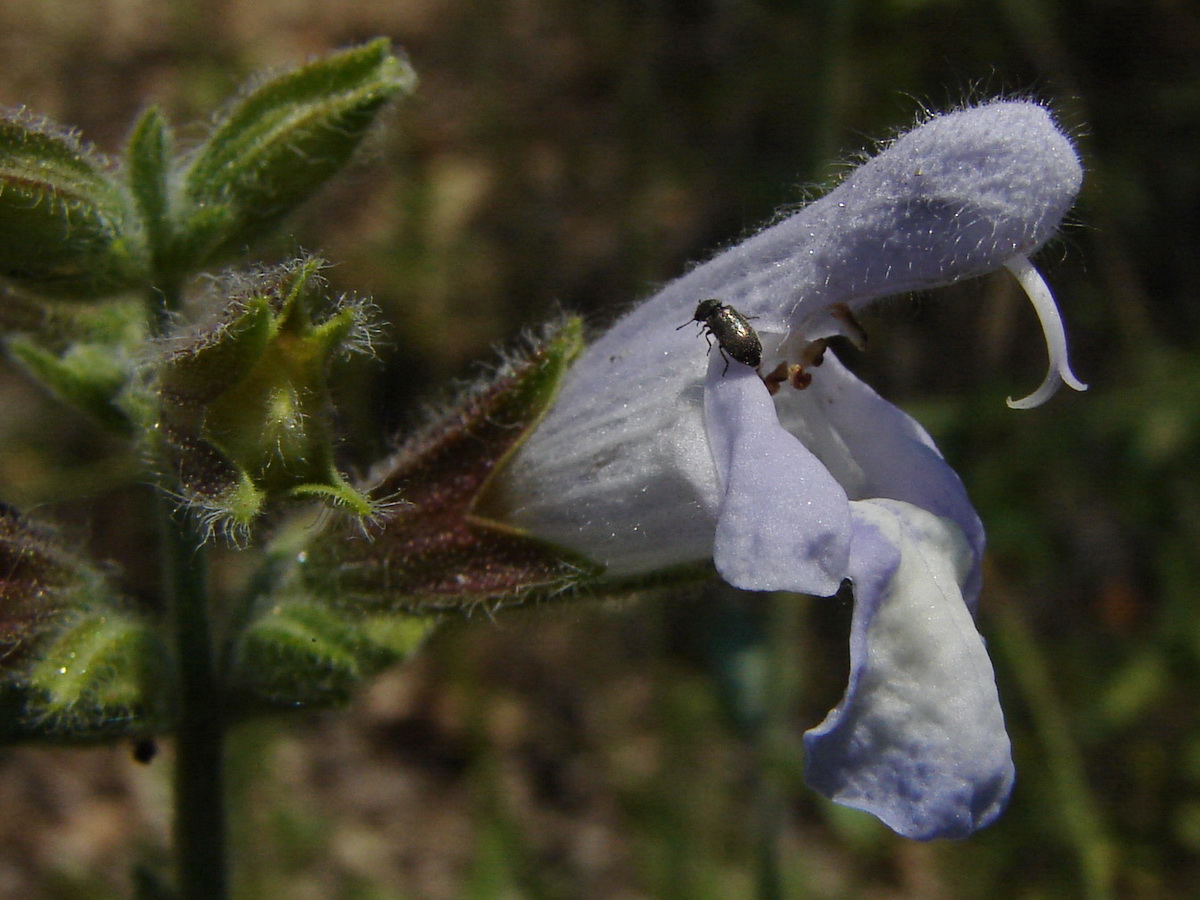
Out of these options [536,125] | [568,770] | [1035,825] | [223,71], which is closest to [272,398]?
[1035,825]

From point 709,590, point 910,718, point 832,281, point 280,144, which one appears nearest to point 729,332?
point 832,281

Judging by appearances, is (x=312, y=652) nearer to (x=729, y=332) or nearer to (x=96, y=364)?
(x=96, y=364)

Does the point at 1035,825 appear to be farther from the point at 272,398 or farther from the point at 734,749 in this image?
the point at 272,398

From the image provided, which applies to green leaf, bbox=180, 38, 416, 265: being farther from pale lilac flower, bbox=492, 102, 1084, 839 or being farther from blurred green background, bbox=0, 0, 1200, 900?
blurred green background, bbox=0, 0, 1200, 900

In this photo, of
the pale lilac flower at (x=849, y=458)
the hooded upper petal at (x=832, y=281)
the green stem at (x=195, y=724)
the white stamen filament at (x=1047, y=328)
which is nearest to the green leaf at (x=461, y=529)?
the pale lilac flower at (x=849, y=458)

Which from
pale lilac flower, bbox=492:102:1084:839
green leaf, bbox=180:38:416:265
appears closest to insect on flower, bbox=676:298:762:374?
pale lilac flower, bbox=492:102:1084:839

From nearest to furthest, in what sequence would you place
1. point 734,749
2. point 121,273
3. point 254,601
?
1. point 121,273
2. point 254,601
3. point 734,749

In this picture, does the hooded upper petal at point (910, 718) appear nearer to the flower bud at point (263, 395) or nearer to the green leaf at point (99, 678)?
the flower bud at point (263, 395)
